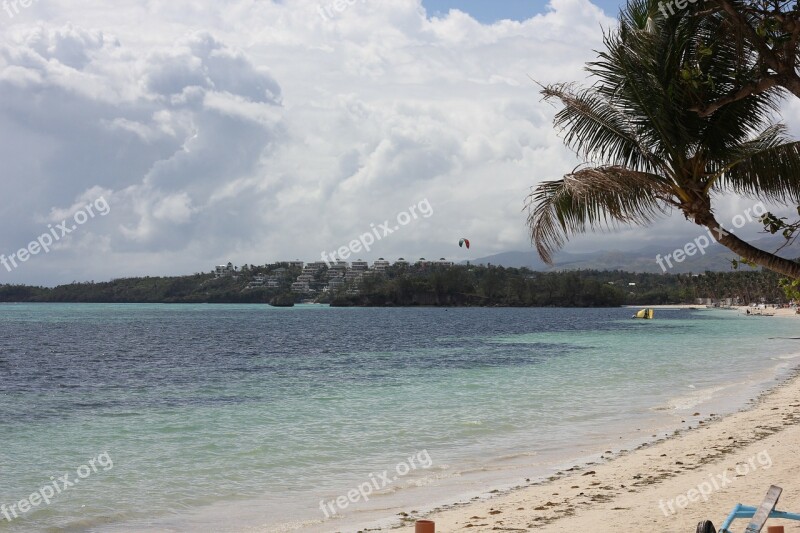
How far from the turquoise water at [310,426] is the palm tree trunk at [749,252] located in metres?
5.83

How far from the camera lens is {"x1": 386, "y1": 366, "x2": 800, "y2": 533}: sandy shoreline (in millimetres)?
8531

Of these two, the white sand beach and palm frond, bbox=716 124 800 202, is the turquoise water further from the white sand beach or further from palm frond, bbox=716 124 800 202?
palm frond, bbox=716 124 800 202

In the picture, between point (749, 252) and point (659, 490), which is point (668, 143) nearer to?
point (749, 252)

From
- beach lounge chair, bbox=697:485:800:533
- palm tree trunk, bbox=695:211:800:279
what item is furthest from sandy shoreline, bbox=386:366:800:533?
palm tree trunk, bbox=695:211:800:279

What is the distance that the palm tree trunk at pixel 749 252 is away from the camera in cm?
658

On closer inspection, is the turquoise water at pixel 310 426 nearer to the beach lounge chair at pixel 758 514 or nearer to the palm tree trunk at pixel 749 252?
the beach lounge chair at pixel 758 514

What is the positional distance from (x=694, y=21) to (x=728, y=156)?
4.60ft

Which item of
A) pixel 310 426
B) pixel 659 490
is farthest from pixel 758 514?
pixel 310 426

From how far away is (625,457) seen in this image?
1335 centimetres

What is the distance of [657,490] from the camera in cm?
1020

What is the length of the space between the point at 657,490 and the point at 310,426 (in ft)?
33.3

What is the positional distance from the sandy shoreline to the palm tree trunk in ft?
8.91

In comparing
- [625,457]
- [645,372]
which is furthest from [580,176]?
[645,372]

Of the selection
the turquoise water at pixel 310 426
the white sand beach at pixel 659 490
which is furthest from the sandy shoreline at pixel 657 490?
the turquoise water at pixel 310 426
